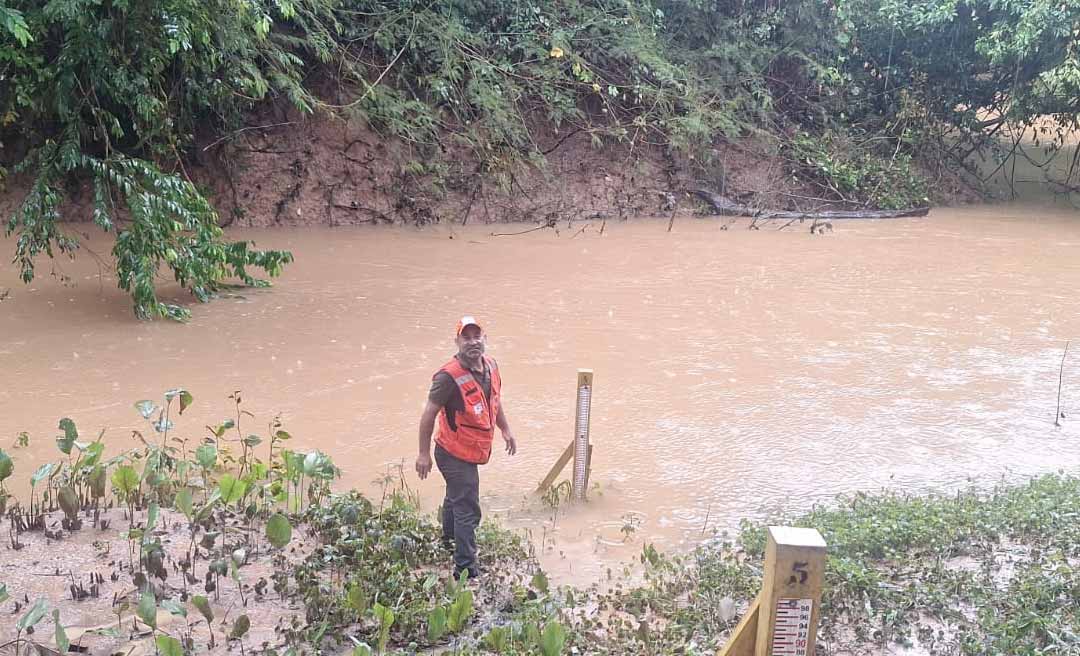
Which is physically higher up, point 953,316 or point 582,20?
point 582,20

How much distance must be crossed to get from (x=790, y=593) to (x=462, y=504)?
238cm

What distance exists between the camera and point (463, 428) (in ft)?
16.2

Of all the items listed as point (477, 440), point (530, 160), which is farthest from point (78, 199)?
point (477, 440)

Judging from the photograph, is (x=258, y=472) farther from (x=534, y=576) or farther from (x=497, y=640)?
(x=497, y=640)

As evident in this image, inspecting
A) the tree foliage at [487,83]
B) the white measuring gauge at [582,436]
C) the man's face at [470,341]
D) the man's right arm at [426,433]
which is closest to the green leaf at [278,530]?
the man's right arm at [426,433]

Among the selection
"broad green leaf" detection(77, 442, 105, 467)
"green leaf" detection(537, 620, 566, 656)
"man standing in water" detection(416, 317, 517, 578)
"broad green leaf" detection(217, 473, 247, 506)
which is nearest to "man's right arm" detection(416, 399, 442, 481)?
"man standing in water" detection(416, 317, 517, 578)

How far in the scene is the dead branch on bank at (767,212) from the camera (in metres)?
17.6

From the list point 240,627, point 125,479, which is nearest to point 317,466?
point 125,479

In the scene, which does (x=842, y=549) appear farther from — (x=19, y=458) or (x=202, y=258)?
(x=202, y=258)

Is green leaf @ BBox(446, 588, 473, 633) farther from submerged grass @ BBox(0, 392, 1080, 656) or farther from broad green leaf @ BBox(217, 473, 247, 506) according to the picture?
broad green leaf @ BBox(217, 473, 247, 506)

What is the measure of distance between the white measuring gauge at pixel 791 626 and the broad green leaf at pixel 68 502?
367 centimetres

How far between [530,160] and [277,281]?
6307 mm

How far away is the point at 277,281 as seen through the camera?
37.9 ft

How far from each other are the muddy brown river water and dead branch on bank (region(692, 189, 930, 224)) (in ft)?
11.3
